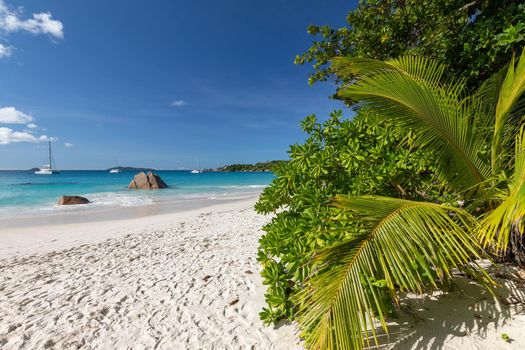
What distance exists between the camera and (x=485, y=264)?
295cm

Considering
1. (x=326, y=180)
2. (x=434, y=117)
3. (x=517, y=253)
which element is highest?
(x=434, y=117)

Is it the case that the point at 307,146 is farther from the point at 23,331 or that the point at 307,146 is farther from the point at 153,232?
the point at 153,232

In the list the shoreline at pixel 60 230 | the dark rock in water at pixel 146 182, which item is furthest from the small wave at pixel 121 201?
the dark rock in water at pixel 146 182

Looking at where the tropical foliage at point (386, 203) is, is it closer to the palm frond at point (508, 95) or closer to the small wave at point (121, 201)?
the palm frond at point (508, 95)

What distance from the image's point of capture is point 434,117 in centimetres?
232

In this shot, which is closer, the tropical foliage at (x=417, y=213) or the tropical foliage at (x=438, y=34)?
the tropical foliage at (x=417, y=213)

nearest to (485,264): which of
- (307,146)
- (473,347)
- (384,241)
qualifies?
(473,347)

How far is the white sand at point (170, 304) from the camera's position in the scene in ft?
7.45

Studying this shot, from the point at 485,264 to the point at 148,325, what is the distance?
14.3 feet

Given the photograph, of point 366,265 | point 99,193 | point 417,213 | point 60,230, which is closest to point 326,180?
point 417,213

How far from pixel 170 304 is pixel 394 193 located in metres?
3.54

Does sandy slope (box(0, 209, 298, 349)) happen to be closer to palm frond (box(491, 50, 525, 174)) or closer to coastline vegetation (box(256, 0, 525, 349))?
coastline vegetation (box(256, 0, 525, 349))

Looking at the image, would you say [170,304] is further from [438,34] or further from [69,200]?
[69,200]

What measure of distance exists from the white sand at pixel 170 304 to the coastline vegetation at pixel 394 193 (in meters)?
0.27
